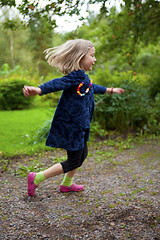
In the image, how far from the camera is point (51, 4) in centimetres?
359

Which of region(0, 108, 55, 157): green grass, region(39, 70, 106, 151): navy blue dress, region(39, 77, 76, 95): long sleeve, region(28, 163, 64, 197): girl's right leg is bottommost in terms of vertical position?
region(0, 108, 55, 157): green grass

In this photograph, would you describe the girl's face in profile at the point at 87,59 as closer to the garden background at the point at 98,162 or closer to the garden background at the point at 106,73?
the garden background at the point at 98,162

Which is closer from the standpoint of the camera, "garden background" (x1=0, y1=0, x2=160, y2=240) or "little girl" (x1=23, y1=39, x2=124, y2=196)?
"garden background" (x1=0, y1=0, x2=160, y2=240)

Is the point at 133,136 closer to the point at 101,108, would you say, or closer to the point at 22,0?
the point at 101,108

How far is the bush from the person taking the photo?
29.1 ft

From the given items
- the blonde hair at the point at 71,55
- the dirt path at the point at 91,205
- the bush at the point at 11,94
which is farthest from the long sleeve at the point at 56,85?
the bush at the point at 11,94

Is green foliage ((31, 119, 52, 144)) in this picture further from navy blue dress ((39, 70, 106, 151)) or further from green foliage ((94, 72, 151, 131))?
navy blue dress ((39, 70, 106, 151))

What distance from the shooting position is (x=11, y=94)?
8797 millimetres

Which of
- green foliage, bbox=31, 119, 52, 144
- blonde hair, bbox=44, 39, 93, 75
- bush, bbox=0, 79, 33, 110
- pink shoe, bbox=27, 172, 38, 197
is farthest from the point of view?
bush, bbox=0, 79, 33, 110

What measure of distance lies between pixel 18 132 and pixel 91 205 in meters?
3.49

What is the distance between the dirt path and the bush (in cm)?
533

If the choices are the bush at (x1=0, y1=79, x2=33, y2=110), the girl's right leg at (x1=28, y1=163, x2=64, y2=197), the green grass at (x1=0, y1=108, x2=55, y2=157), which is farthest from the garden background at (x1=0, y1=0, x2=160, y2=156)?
the girl's right leg at (x1=28, y1=163, x2=64, y2=197)

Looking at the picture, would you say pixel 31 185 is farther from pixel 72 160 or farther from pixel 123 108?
pixel 123 108

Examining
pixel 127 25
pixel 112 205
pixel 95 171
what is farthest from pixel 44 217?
pixel 127 25
